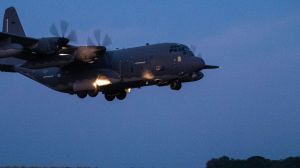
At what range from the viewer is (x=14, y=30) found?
50062mm

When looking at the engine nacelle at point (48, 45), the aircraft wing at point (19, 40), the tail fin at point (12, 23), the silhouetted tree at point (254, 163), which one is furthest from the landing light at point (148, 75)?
the silhouetted tree at point (254, 163)

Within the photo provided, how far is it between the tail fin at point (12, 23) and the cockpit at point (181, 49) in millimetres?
13569

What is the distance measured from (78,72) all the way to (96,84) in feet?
6.20

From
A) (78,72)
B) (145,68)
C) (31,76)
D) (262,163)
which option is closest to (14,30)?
(31,76)

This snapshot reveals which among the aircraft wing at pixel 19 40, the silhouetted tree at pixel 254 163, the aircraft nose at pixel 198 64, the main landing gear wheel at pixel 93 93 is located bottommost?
the silhouetted tree at pixel 254 163

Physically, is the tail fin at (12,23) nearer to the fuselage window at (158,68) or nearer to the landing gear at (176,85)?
the fuselage window at (158,68)

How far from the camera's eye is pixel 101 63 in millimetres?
44125

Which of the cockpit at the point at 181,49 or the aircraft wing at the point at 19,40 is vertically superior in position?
the aircraft wing at the point at 19,40

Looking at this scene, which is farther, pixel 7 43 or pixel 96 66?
pixel 96 66

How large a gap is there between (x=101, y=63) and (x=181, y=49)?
561 centimetres

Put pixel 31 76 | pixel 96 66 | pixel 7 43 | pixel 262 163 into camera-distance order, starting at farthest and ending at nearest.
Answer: pixel 262 163 < pixel 31 76 < pixel 96 66 < pixel 7 43

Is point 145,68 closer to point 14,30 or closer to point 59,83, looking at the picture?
point 59,83

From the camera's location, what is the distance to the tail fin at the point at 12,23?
50062 mm

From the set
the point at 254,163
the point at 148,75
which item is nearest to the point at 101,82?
the point at 148,75
